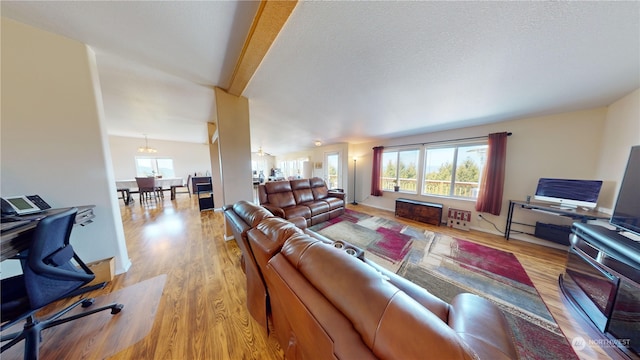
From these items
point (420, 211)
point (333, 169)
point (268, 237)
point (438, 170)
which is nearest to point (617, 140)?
point (438, 170)

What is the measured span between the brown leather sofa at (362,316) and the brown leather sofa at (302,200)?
2.10m

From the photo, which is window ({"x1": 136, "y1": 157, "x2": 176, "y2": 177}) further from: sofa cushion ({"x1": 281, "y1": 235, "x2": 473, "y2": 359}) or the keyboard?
sofa cushion ({"x1": 281, "y1": 235, "x2": 473, "y2": 359})

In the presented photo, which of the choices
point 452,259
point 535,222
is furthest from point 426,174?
point 452,259

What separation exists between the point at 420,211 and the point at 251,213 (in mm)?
3490

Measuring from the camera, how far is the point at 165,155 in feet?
22.0

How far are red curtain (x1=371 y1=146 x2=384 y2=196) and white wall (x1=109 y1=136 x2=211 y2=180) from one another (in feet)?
23.4

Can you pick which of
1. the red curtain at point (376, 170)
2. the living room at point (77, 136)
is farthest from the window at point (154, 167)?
the red curtain at point (376, 170)

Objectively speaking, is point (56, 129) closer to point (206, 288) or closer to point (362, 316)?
point (206, 288)

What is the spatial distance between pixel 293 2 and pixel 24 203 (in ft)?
8.49

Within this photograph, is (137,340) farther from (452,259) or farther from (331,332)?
(452,259)

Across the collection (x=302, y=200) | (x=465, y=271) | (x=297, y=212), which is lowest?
(x=465, y=271)

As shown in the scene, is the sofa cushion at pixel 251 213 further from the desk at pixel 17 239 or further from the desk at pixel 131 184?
the desk at pixel 131 184

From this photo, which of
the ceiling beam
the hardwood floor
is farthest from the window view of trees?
the ceiling beam

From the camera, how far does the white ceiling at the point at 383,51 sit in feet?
3.57
